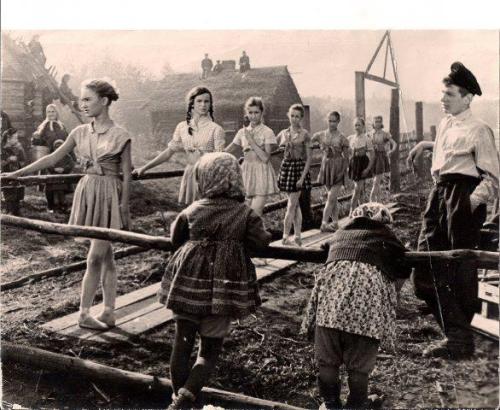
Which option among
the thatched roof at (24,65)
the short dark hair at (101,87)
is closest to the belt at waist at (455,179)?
the short dark hair at (101,87)

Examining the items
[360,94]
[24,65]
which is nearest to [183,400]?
[360,94]

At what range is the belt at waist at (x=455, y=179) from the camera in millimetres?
3061

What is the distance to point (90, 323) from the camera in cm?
367

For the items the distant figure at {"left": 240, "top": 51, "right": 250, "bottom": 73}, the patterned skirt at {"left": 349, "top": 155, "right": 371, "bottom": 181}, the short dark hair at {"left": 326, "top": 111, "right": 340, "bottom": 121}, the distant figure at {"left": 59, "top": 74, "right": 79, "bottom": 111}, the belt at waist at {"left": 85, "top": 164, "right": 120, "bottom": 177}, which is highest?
the distant figure at {"left": 59, "top": 74, "right": 79, "bottom": 111}

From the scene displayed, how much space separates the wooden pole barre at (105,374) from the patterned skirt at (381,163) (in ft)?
10.9

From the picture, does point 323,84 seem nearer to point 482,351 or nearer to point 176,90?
point 176,90

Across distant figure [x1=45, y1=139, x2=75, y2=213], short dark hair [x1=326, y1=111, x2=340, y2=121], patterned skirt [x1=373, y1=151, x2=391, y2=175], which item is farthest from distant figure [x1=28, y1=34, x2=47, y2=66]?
distant figure [x1=45, y1=139, x2=75, y2=213]

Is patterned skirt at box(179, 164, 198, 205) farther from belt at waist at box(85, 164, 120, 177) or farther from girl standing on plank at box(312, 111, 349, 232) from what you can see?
girl standing on plank at box(312, 111, 349, 232)

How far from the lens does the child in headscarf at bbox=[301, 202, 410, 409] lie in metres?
2.54

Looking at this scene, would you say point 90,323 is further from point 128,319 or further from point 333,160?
point 333,160

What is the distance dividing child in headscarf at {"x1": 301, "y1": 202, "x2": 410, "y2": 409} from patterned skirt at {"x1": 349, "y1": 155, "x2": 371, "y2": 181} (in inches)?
119

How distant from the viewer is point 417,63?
3301 mm

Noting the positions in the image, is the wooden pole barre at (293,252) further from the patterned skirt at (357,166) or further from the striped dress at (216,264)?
the patterned skirt at (357,166)

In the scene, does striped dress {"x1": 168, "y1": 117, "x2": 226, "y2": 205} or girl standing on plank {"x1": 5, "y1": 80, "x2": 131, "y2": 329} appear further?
striped dress {"x1": 168, "y1": 117, "x2": 226, "y2": 205}
